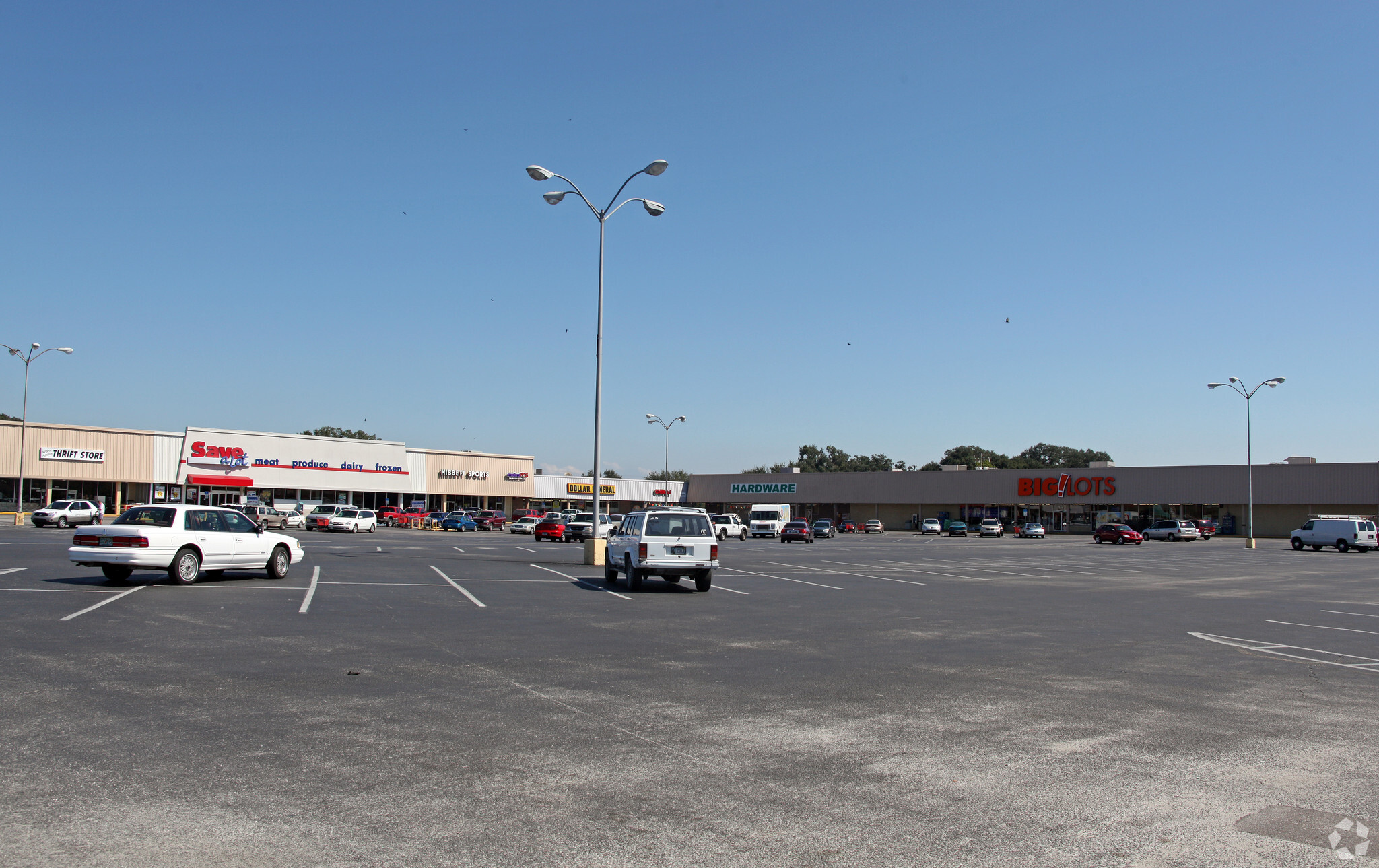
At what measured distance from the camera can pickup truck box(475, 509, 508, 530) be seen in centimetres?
7069

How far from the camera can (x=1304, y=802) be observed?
615cm

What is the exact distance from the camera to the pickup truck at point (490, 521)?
232ft

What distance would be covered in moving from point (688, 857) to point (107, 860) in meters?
2.86

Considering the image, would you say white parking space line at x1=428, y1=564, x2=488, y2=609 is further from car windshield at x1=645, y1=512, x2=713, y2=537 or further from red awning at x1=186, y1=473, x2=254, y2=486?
red awning at x1=186, y1=473, x2=254, y2=486

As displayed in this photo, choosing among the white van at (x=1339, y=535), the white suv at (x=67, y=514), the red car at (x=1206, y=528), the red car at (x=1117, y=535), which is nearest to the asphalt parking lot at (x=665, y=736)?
the white suv at (x=67, y=514)

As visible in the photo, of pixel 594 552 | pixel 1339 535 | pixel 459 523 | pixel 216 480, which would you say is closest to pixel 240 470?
pixel 216 480

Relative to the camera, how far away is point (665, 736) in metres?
7.66

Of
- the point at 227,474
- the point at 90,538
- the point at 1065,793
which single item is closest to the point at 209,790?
the point at 1065,793

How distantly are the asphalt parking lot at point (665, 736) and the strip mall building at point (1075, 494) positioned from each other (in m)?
69.8

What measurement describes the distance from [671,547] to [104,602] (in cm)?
1052

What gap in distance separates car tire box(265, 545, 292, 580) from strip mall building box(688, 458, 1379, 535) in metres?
73.5

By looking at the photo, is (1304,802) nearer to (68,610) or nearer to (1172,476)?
(68,610)

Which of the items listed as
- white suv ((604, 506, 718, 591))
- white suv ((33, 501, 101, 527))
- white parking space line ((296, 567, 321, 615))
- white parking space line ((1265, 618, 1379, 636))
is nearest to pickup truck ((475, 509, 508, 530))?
white suv ((33, 501, 101, 527))

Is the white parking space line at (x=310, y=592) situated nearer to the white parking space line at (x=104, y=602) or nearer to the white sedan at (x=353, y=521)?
the white parking space line at (x=104, y=602)
